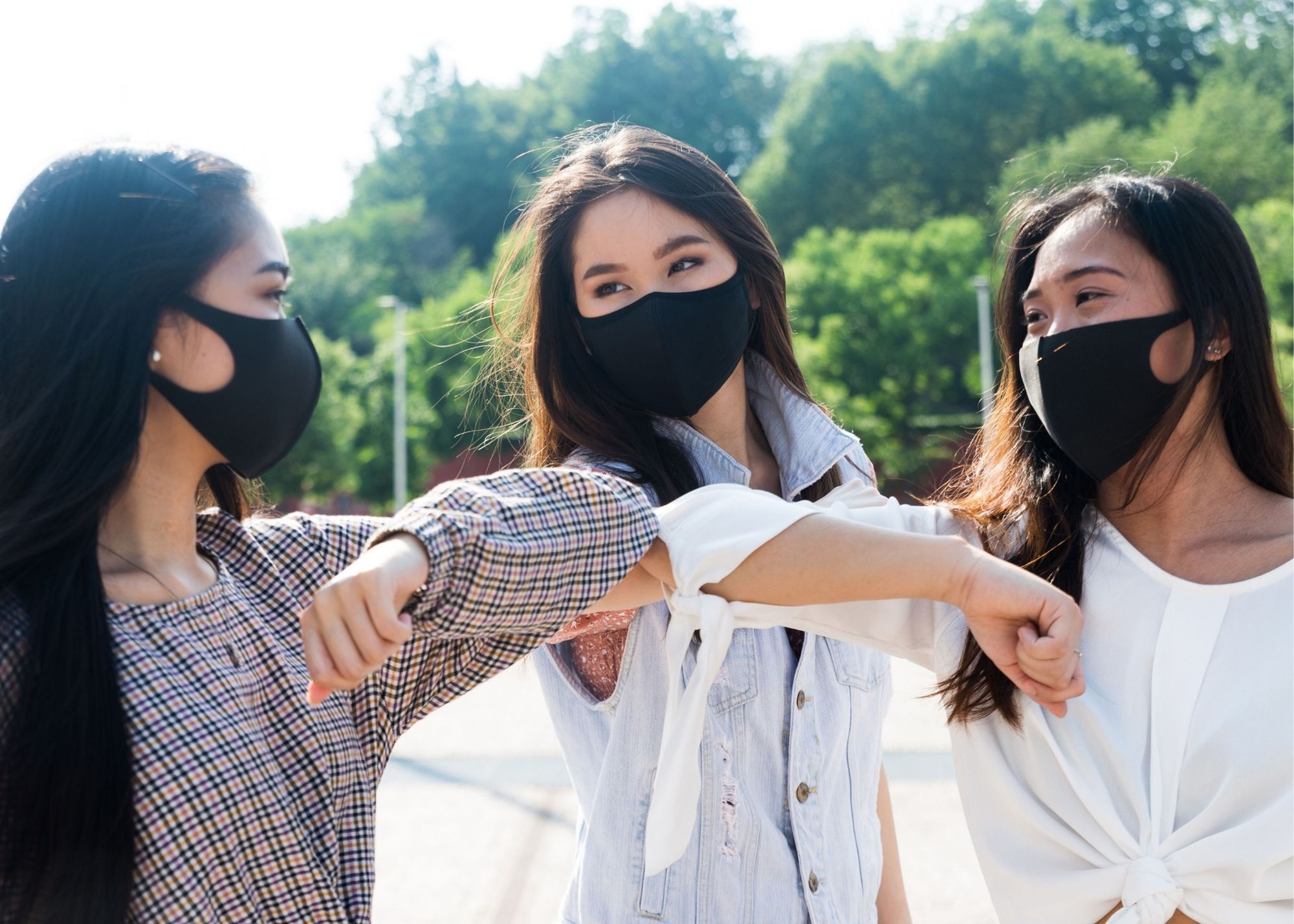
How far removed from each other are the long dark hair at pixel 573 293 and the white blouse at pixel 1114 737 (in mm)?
481

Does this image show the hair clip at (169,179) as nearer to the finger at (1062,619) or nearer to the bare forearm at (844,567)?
the bare forearm at (844,567)

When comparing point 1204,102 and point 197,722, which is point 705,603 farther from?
point 1204,102

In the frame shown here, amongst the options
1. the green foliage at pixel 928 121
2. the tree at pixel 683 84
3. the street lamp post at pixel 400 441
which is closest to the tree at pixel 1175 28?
the green foliage at pixel 928 121

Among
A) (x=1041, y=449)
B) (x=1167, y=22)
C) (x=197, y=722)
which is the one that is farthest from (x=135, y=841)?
(x=1167, y=22)

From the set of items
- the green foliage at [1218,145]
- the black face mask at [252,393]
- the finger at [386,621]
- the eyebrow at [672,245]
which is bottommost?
the green foliage at [1218,145]

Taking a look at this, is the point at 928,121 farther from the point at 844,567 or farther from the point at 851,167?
the point at 844,567

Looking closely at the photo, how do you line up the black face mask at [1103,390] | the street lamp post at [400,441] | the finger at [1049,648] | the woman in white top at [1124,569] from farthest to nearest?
the street lamp post at [400,441]
the black face mask at [1103,390]
the woman in white top at [1124,569]
the finger at [1049,648]

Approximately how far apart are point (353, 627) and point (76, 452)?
484 millimetres

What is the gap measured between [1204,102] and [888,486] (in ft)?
69.1

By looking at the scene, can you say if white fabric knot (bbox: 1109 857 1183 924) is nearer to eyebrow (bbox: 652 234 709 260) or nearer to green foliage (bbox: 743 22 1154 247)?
eyebrow (bbox: 652 234 709 260)

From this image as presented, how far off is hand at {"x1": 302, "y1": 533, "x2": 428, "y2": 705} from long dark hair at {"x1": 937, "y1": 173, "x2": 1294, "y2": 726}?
100 centimetres

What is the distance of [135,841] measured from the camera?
145 cm

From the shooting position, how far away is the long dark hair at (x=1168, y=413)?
2008 millimetres

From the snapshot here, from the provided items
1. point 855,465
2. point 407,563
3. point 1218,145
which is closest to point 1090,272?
point 855,465
